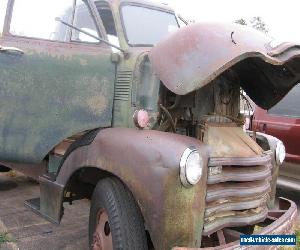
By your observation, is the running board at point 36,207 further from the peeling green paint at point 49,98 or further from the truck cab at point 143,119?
the peeling green paint at point 49,98

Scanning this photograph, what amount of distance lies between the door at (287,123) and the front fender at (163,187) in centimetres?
Result: 323

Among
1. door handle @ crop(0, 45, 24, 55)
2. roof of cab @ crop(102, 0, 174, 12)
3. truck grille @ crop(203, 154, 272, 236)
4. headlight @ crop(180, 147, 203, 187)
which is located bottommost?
truck grille @ crop(203, 154, 272, 236)

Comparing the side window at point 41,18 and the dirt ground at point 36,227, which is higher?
the side window at point 41,18

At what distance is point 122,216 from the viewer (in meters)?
3.33

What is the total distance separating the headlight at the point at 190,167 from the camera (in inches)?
119

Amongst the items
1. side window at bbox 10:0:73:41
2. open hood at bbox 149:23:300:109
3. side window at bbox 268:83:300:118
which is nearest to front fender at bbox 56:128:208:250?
open hood at bbox 149:23:300:109

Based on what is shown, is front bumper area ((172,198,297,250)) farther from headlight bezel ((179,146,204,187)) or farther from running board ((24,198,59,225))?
running board ((24,198,59,225))

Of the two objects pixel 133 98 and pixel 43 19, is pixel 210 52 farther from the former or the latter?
pixel 43 19

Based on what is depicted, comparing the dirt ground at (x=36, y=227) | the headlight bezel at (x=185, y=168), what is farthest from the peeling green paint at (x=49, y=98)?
the headlight bezel at (x=185, y=168)

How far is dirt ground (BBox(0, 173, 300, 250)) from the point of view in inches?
181

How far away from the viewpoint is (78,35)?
427cm

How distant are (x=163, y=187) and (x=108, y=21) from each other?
1923 millimetres

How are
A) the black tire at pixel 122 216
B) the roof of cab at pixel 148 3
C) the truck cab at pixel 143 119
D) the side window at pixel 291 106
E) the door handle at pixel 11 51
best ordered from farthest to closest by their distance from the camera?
the side window at pixel 291 106, the roof of cab at pixel 148 3, the door handle at pixel 11 51, the black tire at pixel 122 216, the truck cab at pixel 143 119

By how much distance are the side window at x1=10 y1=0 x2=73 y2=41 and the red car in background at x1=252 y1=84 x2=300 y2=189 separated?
9.60 ft
